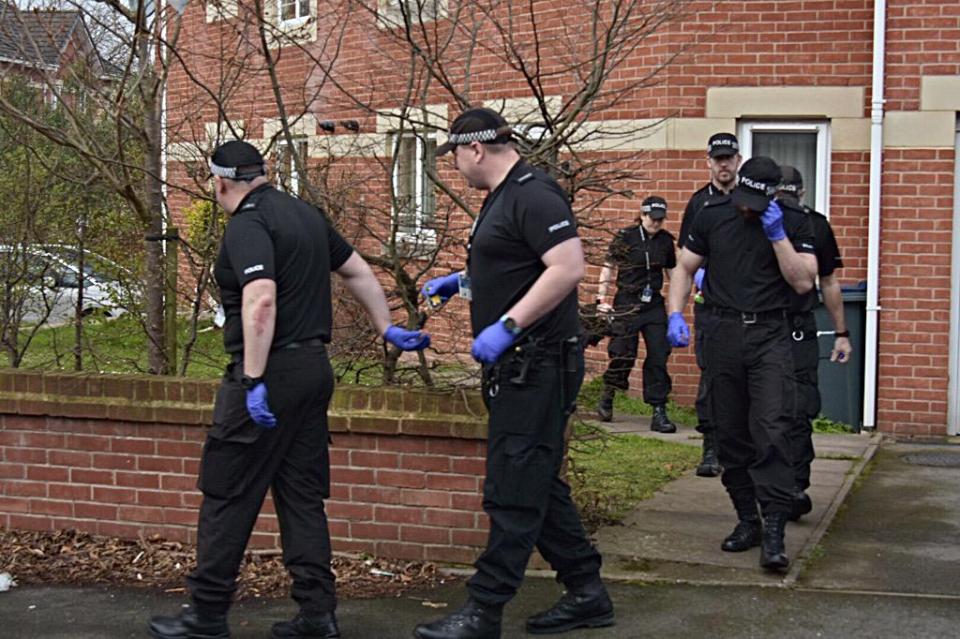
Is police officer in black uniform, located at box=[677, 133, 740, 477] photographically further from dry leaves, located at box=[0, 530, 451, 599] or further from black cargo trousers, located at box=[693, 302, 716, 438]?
dry leaves, located at box=[0, 530, 451, 599]

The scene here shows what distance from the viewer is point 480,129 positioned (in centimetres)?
541

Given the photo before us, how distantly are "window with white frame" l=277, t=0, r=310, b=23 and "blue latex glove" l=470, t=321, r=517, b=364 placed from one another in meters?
4.17

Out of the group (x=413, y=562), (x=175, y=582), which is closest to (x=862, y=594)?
(x=413, y=562)

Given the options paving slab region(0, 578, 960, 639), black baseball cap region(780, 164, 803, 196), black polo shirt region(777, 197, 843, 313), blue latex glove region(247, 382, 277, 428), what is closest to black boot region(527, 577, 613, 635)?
paving slab region(0, 578, 960, 639)

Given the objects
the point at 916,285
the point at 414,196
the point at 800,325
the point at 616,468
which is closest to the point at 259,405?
the point at 414,196

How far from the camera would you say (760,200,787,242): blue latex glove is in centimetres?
647

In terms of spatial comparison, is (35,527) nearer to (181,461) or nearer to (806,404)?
(181,461)

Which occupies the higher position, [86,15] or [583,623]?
[86,15]

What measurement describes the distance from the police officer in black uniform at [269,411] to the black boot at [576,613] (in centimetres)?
82

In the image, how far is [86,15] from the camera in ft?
25.5

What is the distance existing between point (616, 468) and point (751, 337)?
8.77 feet

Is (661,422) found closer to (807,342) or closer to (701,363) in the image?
(807,342)

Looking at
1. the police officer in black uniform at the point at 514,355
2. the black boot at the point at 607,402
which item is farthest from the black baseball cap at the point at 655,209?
the police officer in black uniform at the point at 514,355

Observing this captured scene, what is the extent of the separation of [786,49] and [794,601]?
6377 millimetres
